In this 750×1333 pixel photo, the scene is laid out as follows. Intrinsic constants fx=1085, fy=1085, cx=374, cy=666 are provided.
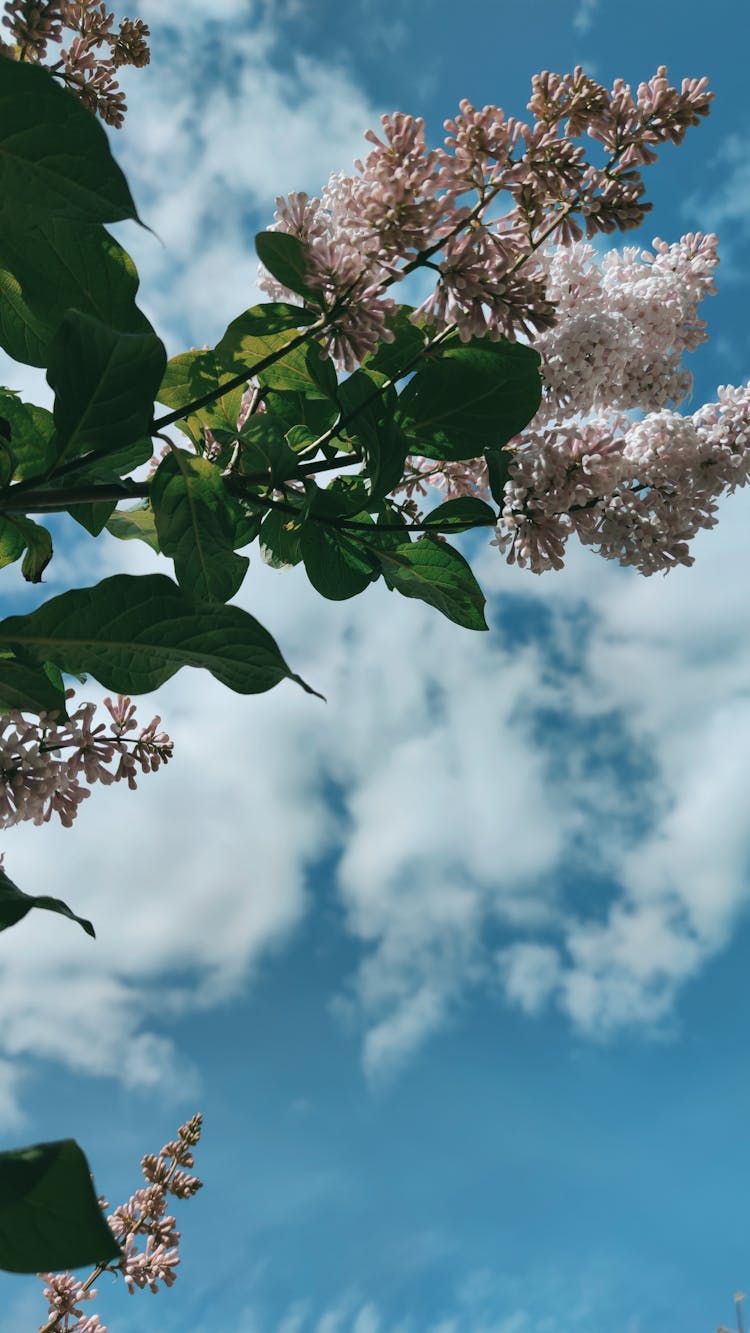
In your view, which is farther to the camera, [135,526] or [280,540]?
[135,526]

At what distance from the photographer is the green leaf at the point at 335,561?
5.11 feet

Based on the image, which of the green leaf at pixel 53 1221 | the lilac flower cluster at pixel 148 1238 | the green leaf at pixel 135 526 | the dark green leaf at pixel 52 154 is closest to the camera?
the green leaf at pixel 53 1221

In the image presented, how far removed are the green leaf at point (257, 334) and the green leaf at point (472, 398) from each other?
0.17m

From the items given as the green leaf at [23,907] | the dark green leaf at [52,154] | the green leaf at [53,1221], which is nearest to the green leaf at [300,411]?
the dark green leaf at [52,154]

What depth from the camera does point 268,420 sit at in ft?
4.75

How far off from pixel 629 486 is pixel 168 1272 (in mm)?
2650

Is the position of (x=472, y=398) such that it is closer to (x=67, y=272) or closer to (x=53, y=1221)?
(x=67, y=272)

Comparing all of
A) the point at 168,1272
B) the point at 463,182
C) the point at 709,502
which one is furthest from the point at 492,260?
the point at 168,1272

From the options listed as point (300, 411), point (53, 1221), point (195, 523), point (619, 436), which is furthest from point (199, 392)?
point (53, 1221)

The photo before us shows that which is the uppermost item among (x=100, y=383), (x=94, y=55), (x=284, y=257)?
(x=94, y=55)

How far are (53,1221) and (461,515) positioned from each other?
1.04m

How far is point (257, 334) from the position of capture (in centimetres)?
139

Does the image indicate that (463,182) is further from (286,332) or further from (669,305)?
(669,305)

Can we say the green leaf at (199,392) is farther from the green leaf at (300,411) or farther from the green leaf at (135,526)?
the green leaf at (135,526)
